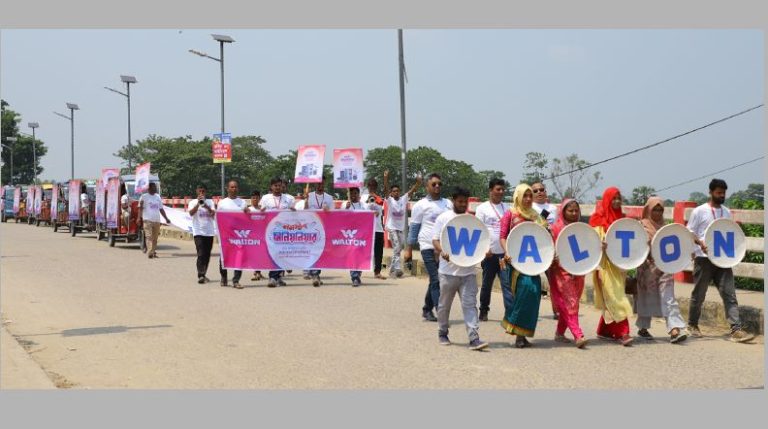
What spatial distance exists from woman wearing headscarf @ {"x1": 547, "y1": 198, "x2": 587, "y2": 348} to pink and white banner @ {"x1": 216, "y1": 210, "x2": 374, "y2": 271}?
6054 millimetres

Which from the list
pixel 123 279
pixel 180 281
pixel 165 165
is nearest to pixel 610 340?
pixel 180 281

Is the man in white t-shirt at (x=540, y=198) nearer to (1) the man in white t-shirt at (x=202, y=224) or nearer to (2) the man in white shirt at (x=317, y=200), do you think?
(2) the man in white shirt at (x=317, y=200)

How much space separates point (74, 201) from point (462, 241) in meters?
24.5

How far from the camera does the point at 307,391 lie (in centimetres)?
675

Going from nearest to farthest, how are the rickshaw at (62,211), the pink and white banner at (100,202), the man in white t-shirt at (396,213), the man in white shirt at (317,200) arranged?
the man in white shirt at (317,200), the man in white t-shirt at (396,213), the pink and white banner at (100,202), the rickshaw at (62,211)

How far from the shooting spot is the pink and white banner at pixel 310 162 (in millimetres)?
19328

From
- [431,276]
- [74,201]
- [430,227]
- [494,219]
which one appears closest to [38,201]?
[74,201]

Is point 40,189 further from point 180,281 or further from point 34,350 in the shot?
point 34,350

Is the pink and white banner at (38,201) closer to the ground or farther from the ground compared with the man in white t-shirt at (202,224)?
farther from the ground

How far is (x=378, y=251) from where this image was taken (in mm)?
15914

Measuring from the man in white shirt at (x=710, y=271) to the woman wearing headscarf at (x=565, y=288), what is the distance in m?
1.51

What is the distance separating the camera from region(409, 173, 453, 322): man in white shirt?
10.3m

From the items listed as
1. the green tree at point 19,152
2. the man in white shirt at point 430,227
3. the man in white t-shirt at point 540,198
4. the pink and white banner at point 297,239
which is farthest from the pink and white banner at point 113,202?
the green tree at point 19,152

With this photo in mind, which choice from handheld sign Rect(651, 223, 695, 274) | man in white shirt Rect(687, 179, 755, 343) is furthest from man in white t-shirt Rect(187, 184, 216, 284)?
man in white shirt Rect(687, 179, 755, 343)
